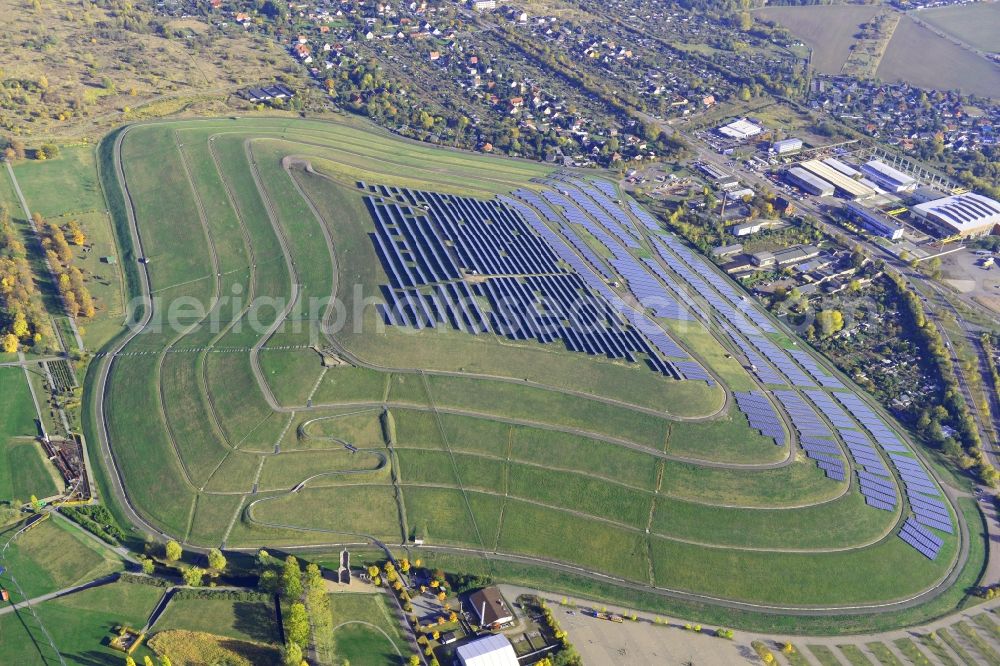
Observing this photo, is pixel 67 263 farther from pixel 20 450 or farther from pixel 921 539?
pixel 921 539

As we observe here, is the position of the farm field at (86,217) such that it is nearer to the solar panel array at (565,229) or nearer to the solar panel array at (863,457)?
the solar panel array at (565,229)

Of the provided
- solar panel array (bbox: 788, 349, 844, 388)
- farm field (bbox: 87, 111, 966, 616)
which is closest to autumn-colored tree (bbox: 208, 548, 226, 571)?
farm field (bbox: 87, 111, 966, 616)

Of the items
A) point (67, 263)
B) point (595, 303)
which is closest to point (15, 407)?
point (67, 263)

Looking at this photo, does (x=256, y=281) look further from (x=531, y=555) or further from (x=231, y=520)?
(x=531, y=555)

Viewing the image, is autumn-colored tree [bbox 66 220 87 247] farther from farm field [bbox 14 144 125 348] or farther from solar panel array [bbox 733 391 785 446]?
solar panel array [bbox 733 391 785 446]

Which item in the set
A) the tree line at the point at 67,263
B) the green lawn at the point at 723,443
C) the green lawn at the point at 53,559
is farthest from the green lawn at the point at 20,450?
the green lawn at the point at 723,443
